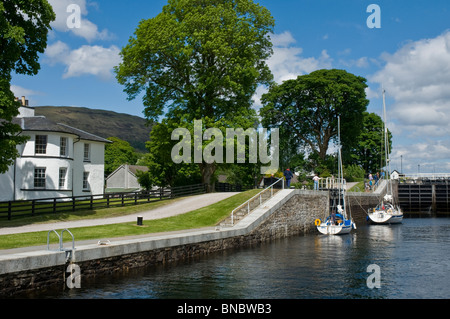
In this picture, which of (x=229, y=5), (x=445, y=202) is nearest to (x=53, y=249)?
(x=229, y=5)

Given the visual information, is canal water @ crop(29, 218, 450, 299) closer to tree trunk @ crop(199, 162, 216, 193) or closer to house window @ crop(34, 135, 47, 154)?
tree trunk @ crop(199, 162, 216, 193)

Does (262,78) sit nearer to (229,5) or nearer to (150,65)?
(229,5)

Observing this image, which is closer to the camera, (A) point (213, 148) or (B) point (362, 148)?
(A) point (213, 148)

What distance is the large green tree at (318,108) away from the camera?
6625cm

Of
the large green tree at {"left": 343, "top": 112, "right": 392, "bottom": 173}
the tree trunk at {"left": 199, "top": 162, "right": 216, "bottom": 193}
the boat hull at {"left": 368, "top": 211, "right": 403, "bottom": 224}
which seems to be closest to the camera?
the tree trunk at {"left": 199, "top": 162, "right": 216, "bottom": 193}

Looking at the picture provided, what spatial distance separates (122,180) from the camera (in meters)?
101

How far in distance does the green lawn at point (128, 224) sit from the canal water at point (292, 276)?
3.63m

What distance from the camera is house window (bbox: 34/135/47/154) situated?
40.5 m

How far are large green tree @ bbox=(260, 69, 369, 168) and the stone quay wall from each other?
30372 millimetres

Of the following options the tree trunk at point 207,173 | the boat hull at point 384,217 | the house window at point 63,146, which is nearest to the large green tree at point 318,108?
the boat hull at point 384,217

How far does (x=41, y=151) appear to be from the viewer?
1597 inches

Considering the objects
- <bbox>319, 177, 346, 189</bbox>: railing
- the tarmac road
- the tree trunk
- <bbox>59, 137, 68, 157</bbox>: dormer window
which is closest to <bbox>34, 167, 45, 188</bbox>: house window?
<bbox>59, 137, 68, 157</bbox>: dormer window

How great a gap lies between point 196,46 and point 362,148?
57.3 meters
